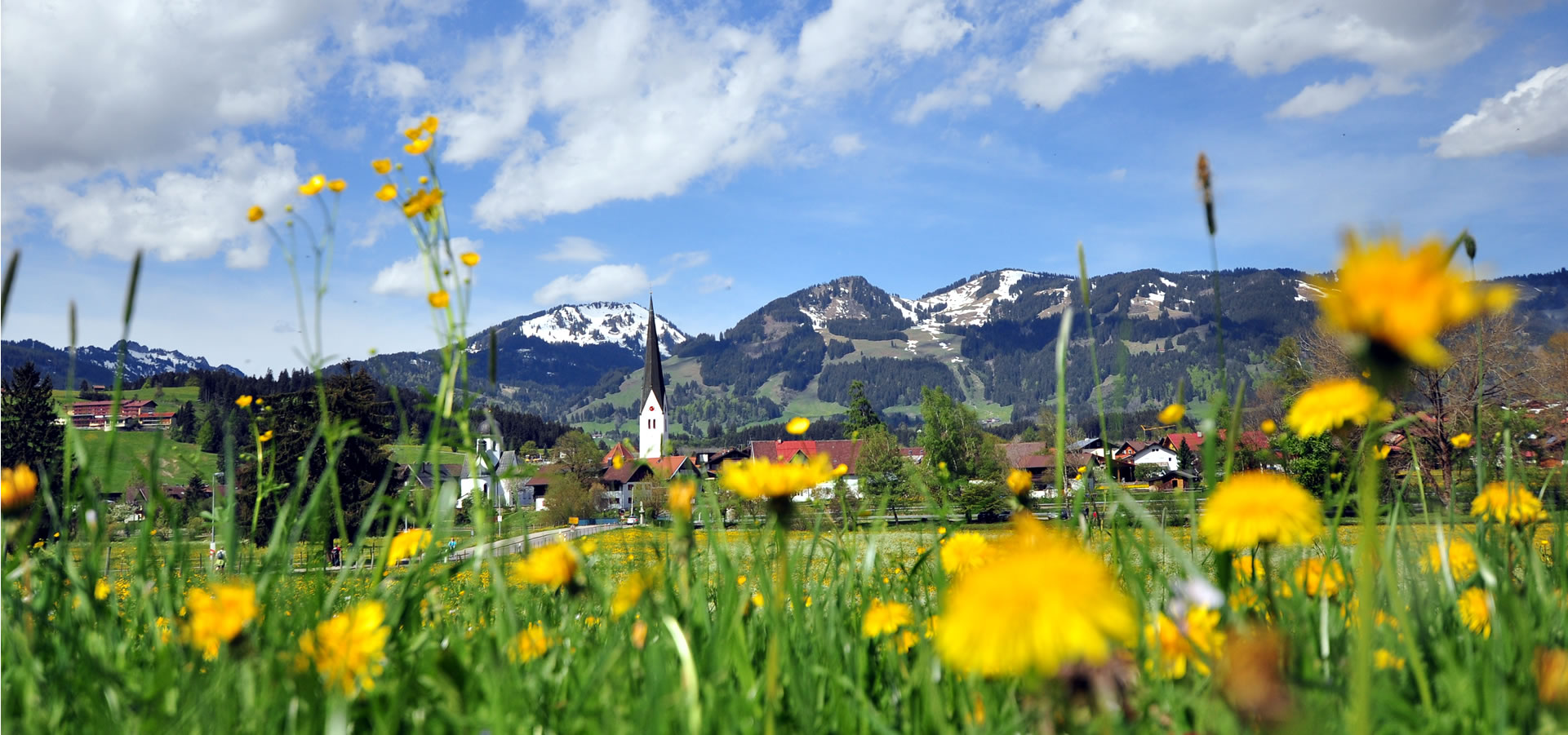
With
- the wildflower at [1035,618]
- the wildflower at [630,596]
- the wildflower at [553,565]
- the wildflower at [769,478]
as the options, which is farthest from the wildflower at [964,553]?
the wildflower at [1035,618]

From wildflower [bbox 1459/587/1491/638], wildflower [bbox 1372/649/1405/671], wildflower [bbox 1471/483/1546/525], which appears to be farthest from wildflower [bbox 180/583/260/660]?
wildflower [bbox 1471/483/1546/525]

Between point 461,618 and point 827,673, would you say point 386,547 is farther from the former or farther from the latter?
point 827,673

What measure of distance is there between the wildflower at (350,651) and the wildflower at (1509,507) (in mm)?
2126

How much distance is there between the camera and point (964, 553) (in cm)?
195

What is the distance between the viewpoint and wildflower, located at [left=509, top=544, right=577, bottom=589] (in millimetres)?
1462

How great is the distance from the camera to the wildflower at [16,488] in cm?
169

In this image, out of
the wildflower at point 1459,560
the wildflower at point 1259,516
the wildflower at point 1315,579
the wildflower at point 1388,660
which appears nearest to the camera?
the wildflower at point 1259,516

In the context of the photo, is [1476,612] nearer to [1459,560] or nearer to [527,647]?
[1459,560]

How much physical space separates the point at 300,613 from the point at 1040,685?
162 cm

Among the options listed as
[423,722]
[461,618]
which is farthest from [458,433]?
[423,722]

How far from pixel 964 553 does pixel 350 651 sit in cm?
119

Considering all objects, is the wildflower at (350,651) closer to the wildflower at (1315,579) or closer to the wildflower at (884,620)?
the wildflower at (884,620)

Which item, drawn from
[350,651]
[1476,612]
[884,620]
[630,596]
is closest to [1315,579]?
[1476,612]

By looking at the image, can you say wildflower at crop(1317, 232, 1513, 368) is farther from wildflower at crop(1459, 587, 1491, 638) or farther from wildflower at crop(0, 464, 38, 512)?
wildflower at crop(0, 464, 38, 512)
